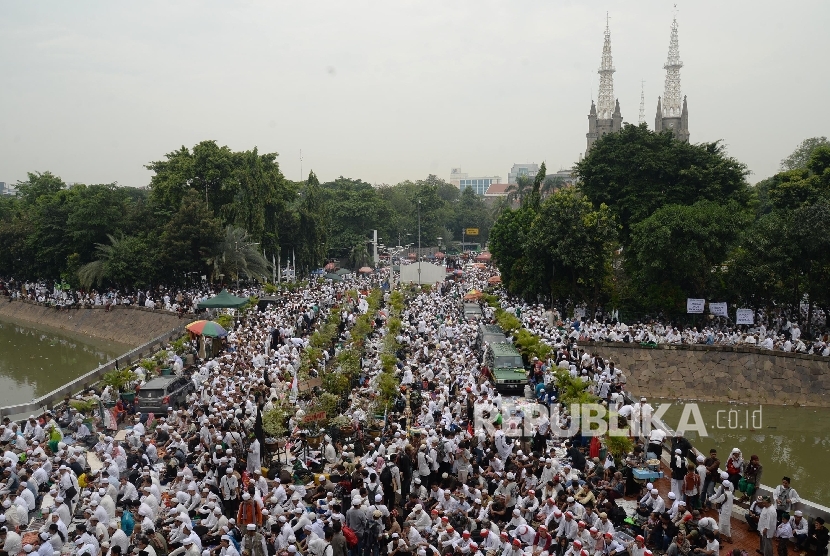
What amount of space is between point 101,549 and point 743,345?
22773 millimetres

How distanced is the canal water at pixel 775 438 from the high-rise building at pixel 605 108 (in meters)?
60.5

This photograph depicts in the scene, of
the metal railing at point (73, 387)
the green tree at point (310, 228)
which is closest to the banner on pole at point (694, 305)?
the metal railing at point (73, 387)

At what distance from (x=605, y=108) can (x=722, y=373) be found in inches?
2421

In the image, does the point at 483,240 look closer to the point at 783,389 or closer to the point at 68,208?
the point at 68,208

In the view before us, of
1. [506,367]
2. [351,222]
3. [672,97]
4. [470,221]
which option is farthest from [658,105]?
[506,367]

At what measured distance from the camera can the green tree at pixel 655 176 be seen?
107ft

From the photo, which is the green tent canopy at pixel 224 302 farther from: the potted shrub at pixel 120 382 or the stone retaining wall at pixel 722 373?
the stone retaining wall at pixel 722 373

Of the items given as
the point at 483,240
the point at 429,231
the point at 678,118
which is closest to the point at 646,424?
the point at 429,231

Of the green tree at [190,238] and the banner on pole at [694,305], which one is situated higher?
the green tree at [190,238]

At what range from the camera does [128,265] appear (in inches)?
1516

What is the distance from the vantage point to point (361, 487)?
11820 mm

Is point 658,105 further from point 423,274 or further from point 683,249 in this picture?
point 683,249

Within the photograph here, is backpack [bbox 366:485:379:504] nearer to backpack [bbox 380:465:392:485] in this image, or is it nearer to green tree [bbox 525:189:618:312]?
backpack [bbox 380:465:392:485]

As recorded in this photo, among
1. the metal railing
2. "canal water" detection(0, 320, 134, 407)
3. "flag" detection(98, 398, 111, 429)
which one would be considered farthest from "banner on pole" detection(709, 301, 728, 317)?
"canal water" detection(0, 320, 134, 407)
